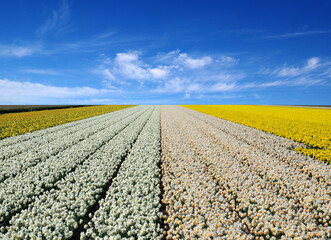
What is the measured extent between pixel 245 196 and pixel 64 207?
18.0ft

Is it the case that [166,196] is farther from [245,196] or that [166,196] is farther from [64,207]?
[64,207]

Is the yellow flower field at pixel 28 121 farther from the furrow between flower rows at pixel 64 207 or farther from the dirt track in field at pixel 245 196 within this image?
the dirt track in field at pixel 245 196

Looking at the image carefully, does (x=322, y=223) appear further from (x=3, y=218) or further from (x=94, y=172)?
(x=3, y=218)

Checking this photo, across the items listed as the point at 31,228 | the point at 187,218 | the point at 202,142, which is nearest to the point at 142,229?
the point at 187,218

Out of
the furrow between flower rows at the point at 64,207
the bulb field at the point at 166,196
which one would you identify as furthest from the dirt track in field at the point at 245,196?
the furrow between flower rows at the point at 64,207

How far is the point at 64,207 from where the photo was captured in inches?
198

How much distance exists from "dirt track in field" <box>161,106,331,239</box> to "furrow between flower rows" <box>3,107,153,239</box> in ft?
7.73

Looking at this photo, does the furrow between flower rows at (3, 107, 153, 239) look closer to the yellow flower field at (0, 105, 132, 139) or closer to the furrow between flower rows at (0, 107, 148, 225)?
the furrow between flower rows at (0, 107, 148, 225)

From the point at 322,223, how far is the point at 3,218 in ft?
29.0

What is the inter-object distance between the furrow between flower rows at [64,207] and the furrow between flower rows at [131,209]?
442 millimetres

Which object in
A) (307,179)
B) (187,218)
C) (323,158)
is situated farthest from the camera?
(323,158)

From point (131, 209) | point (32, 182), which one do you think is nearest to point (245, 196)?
point (131, 209)

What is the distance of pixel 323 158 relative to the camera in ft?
31.3

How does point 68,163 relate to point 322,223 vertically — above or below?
above
